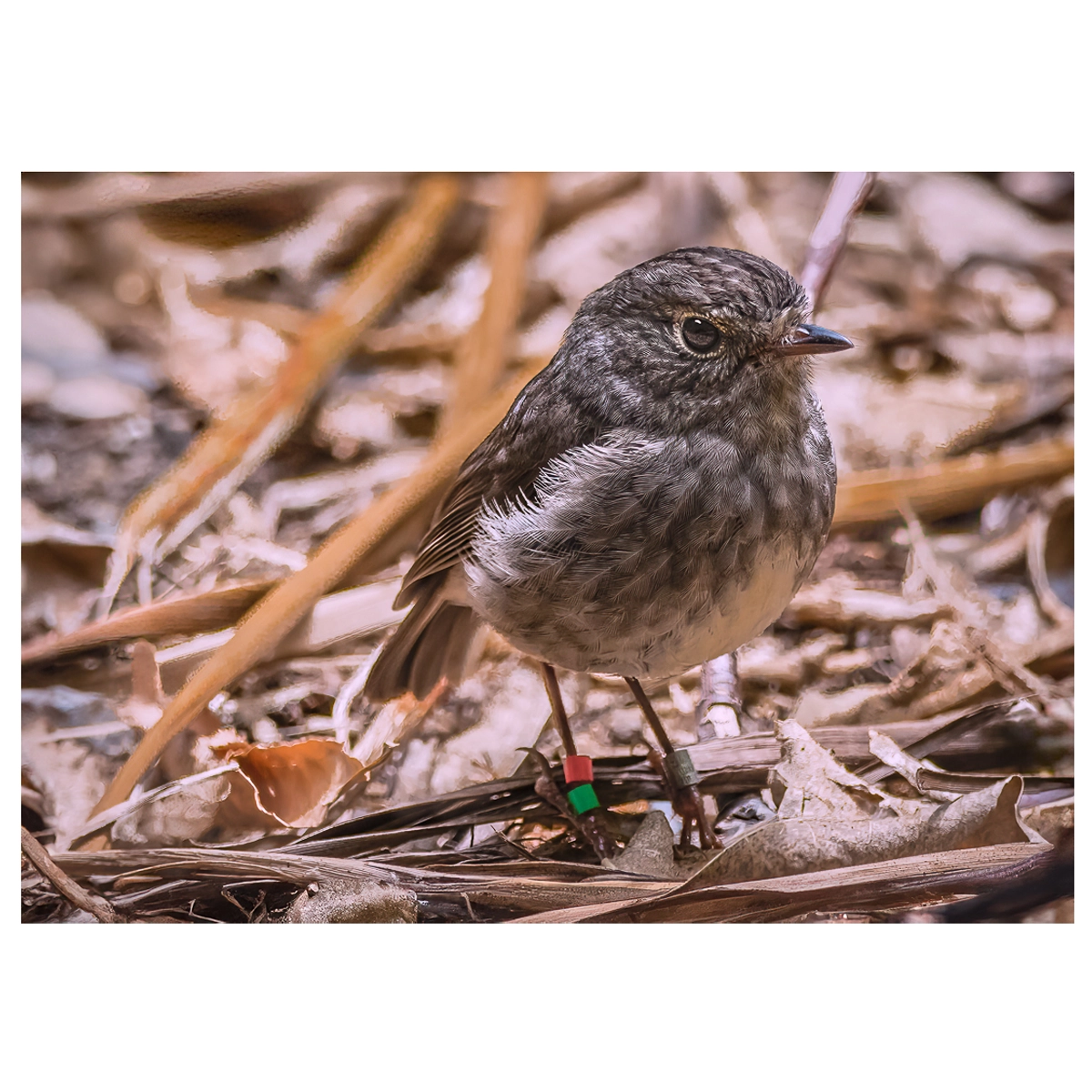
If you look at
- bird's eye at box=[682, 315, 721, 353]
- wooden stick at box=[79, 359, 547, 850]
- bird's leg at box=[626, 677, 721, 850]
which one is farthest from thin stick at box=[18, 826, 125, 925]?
bird's eye at box=[682, 315, 721, 353]

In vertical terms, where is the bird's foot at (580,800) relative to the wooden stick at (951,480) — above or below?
below

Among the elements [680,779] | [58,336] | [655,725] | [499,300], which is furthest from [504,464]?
[58,336]

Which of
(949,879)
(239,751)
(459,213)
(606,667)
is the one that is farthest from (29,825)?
(949,879)

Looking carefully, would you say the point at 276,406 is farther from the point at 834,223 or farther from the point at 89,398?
the point at 834,223

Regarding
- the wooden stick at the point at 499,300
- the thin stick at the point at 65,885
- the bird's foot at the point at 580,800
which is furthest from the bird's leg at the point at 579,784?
the thin stick at the point at 65,885

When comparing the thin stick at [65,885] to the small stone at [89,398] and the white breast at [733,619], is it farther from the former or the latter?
the white breast at [733,619]

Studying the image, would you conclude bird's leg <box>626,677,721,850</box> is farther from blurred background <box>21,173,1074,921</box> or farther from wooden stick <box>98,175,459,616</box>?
wooden stick <box>98,175,459,616</box>
